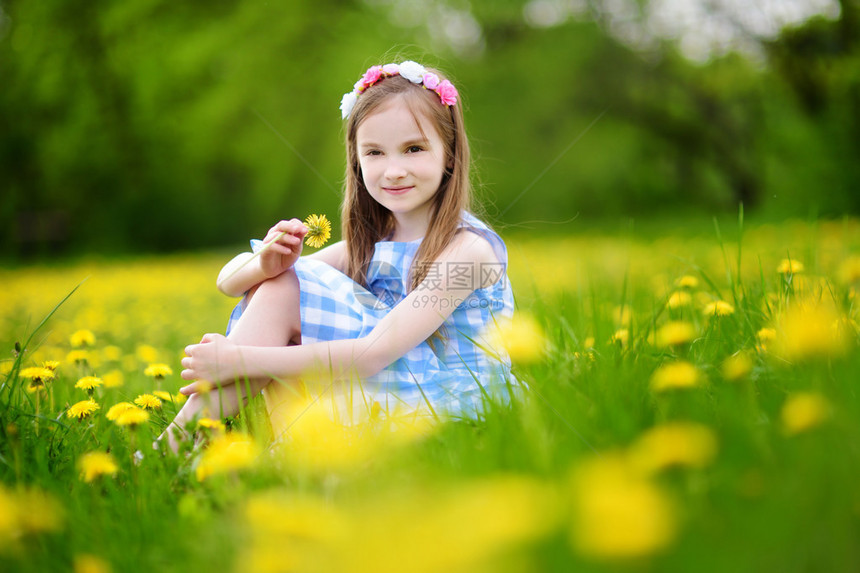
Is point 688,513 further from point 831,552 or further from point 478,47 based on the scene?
point 478,47

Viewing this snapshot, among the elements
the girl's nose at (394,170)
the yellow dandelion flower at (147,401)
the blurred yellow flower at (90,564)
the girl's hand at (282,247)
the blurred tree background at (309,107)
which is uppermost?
the blurred tree background at (309,107)

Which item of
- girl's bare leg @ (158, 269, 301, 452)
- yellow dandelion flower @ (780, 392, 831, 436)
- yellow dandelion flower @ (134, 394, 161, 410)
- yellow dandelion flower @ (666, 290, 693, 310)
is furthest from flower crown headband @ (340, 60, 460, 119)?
yellow dandelion flower @ (780, 392, 831, 436)

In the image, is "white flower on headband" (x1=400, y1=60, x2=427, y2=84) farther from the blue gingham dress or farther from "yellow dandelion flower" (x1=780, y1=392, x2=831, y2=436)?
"yellow dandelion flower" (x1=780, y1=392, x2=831, y2=436)

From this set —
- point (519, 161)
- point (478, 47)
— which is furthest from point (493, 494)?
point (478, 47)

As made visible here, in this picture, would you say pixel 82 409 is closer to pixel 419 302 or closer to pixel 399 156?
pixel 419 302

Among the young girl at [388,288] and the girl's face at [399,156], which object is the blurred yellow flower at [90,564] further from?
the girl's face at [399,156]

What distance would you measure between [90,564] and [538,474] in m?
0.60

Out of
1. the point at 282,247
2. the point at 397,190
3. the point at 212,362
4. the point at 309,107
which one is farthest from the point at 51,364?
the point at 309,107

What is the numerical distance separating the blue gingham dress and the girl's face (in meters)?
0.15

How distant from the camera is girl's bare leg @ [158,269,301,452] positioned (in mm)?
1608

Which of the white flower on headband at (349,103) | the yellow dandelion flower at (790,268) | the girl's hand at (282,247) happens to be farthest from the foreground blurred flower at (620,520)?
the white flower on headband at (349,103)

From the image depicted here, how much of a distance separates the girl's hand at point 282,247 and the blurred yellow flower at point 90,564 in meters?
0.93

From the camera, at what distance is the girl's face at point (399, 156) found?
183 cm

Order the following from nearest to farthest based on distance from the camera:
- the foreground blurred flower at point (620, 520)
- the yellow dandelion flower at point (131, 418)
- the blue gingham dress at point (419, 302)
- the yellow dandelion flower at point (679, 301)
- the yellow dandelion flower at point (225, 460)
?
1. the foreground blurred flower at point (620, 520)
2. the yellow dandelion flower at point (225, 460)
3. the yellow dandelion flower at point (131, 418)
4. the blue gingham dress at point (419, 302)
5. the yellow dandelion flower at point (679, 301)
